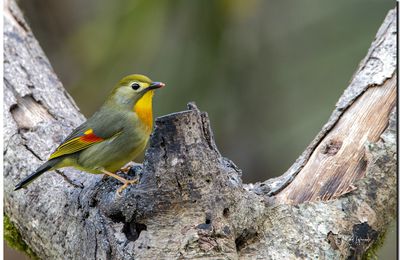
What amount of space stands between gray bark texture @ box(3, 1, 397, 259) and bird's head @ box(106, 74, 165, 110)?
2.07 feet

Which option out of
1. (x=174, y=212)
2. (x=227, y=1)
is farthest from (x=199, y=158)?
(x=227, y=1)

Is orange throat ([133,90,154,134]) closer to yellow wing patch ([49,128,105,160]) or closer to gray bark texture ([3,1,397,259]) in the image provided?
yellow wing patch ([49,128,105,160])

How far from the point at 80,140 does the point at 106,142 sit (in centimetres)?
19

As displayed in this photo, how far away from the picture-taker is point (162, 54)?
8727 mm

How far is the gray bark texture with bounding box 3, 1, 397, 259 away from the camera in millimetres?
3533

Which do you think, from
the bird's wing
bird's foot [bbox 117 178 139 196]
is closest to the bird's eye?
the bird's wing

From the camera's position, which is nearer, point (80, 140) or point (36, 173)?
point (36, 173)

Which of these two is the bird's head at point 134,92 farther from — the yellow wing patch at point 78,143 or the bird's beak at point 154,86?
the yellow wing patch at point 78,143

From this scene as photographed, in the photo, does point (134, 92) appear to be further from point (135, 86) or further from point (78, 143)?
point (78, 143)

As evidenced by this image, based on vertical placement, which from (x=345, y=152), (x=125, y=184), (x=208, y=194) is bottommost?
(x=345, y=152)

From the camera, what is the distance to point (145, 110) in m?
4.68

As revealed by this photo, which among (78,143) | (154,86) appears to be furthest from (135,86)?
(78,143)

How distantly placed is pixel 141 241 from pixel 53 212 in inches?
39.6

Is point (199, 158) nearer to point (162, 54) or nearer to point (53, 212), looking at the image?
point (53, 212)
